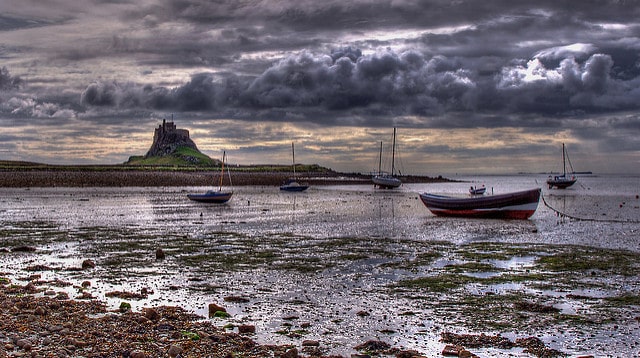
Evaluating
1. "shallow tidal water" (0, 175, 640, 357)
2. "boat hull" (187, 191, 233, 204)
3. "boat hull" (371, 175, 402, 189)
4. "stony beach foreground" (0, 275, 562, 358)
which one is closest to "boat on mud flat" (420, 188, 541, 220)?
"shallow tidal water" (0, 175, 640, 357)

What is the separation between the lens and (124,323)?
12156 mm

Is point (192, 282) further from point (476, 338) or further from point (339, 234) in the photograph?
point (339, 234)

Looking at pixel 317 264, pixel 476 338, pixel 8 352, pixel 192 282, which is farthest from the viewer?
pixel 317 264

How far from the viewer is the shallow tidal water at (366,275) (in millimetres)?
12711

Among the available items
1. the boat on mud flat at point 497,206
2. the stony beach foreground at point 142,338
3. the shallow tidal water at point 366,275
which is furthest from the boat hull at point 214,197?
the stony beach foreground at point 142,338

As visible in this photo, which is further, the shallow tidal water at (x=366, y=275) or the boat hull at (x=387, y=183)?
the boat hull at (x=387, y=183)

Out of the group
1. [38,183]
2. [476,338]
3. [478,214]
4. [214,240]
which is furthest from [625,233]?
[38,183]

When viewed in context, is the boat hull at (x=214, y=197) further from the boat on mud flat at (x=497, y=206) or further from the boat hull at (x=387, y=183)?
the boat hull at (x=387, y=183)

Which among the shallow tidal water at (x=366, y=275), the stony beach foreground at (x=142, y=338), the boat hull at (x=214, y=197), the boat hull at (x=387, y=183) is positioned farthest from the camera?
the boat hull at (x=387, y=183)

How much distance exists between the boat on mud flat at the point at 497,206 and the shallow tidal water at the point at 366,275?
24.3 feet

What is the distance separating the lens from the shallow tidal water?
12711 millimetres

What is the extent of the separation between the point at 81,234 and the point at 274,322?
21.4 m

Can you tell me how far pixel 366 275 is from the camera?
19.4 meters

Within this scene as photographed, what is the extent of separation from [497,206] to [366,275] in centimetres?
2966
